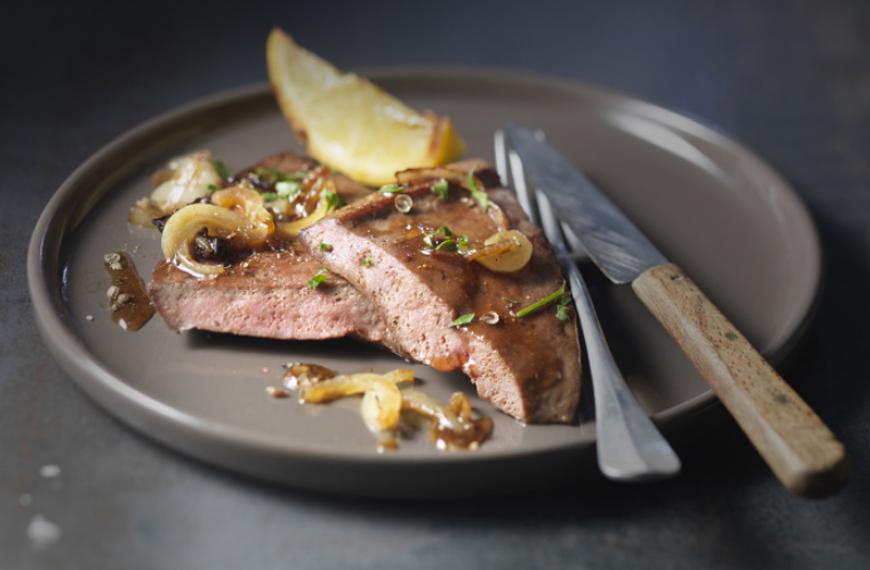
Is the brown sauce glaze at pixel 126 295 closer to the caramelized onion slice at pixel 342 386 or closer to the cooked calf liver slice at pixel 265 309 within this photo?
the cooked calf liver slice at pixel 265 309

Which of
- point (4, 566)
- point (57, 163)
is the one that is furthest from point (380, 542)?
point (57, 163)

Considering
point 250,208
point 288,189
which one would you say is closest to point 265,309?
point 250,208

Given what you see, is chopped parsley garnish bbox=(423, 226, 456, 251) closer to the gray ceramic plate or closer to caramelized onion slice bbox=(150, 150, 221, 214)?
the gray ceramic plate

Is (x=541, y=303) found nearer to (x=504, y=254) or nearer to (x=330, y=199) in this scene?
(x=504, y=254)

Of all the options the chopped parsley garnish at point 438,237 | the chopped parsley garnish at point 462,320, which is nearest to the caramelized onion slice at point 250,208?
the chopped parsley garnish at point 438,237

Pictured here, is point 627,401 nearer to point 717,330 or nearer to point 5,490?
point 717,330

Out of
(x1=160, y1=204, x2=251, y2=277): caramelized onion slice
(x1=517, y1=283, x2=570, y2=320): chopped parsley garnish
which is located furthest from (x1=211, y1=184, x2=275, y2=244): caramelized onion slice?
(x1=517, y1=283, x2=570, y2=320): chopped parsley garnish
